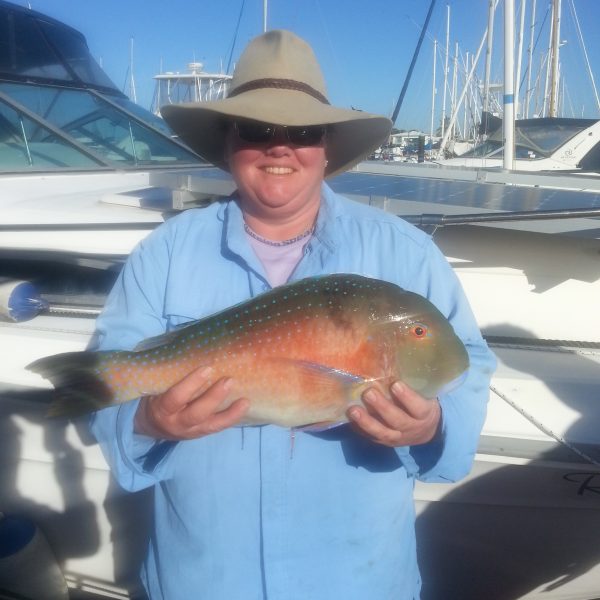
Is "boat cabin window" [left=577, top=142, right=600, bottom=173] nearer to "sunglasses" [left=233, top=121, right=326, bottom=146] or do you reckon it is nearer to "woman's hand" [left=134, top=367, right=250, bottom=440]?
"sunglasses" [left=233, top=121, right=326, bottom=146]

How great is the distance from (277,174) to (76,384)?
882 mm

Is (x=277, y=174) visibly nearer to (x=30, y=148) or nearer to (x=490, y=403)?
(x=490, y=403)

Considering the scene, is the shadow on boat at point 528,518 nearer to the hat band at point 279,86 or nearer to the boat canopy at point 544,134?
the hat band at point 279,86

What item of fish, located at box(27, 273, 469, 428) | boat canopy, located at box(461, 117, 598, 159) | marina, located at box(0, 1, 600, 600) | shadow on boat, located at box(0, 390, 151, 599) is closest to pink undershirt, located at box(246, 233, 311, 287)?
fish, located at box(27, 273, 469, 428)

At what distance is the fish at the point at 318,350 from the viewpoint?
4.95ft

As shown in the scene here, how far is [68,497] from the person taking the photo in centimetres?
284

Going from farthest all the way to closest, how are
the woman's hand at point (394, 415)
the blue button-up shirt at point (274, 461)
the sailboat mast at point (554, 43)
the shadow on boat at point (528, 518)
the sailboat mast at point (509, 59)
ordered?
the sailboat mast at point (554, 43), the sailboat mast at point (509, 59), the shadow on boat at point (528, 518), the blue button-up shirt at point (274, 461), the woman's hand at point (394, 415)

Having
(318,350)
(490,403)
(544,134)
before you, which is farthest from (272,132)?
(544,134)

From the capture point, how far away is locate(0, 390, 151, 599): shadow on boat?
2.67 metres

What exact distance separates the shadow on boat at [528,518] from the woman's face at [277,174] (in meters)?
1.26

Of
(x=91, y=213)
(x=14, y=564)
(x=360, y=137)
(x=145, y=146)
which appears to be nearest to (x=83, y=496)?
(x=14, y=564)

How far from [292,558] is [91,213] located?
221 cm

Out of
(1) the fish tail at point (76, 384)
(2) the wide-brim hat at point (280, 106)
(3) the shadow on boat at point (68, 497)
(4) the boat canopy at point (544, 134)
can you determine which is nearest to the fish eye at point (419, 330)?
(2) the wide-brim hat at point (280, 106)

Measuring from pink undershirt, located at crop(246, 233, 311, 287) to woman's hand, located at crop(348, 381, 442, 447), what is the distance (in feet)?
1.82
